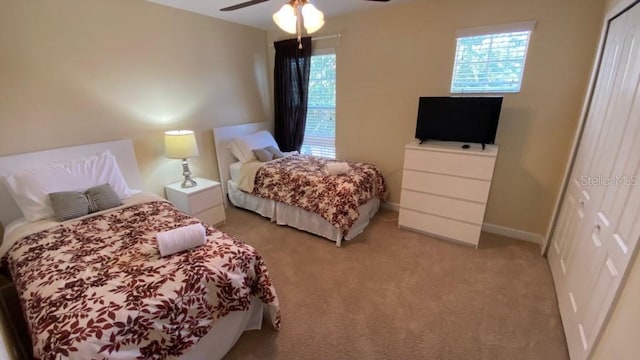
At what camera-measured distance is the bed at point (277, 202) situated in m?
2.83

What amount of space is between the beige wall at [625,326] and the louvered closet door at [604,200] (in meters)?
0.04

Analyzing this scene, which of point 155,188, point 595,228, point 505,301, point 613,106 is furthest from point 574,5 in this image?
point 155,188

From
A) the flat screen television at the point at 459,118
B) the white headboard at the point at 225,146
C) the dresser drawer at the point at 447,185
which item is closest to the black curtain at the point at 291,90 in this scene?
the white headboard at the point at 225,146

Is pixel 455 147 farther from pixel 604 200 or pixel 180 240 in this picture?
pixel 180 240

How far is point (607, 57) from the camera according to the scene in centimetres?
192

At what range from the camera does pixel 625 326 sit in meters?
1.12

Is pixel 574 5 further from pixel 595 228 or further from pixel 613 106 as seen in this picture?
pixel 595 228

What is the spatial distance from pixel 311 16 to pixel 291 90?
2.17m

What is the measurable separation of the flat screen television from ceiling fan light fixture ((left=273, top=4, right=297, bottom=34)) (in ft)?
5.28

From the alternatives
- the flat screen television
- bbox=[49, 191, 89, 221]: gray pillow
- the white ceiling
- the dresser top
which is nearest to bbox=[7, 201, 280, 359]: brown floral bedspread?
bbox=[49, 191, 89, 221]: gray pillow

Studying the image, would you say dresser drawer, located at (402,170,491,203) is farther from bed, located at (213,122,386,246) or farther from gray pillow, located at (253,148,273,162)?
gray pillow, located at (253,148,273,162)

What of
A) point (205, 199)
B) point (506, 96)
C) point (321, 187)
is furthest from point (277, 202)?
point (506, 96)

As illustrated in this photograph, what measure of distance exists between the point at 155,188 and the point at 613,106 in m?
4.04

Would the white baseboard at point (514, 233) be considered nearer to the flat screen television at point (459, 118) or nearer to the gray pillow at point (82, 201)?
the flat screen television at point (459, 118)
